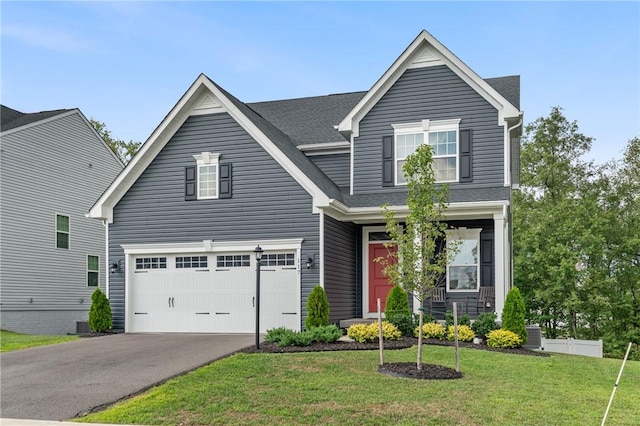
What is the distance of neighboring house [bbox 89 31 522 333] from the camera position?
15.9 metres

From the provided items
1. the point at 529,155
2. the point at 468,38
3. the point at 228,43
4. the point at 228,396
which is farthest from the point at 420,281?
the point at 529,155

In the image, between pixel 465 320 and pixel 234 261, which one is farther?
pixel 234 261

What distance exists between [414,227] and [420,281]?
96 cm

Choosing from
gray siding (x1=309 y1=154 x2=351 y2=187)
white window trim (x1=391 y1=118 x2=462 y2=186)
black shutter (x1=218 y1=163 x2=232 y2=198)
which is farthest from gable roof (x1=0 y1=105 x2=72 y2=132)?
white window trim (x1=391 y1=118 x2=462 y2=186)

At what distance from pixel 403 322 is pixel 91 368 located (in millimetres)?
6975

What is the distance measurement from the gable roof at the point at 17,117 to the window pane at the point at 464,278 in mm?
16143

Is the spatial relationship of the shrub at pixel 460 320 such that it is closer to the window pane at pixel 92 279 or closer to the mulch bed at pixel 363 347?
the mulch bed at pixel 363 347

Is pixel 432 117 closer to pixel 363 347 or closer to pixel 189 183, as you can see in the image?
Result: pixel 189 183

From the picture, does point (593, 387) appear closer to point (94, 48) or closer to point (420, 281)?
point (420, 281)

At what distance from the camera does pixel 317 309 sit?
14.8 m

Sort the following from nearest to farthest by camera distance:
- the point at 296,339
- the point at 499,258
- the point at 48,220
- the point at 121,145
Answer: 1. the point at 296,339
2. the point at 499,258
3. the point at 48,220
4. the point at 121,145

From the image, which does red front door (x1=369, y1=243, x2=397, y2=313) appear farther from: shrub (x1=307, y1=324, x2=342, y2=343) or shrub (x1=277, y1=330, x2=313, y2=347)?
shrub (x1=277, y1=330, x2=313, y2=347)

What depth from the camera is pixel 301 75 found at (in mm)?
25953

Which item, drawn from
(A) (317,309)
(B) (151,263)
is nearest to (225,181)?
(B) (151,263)
